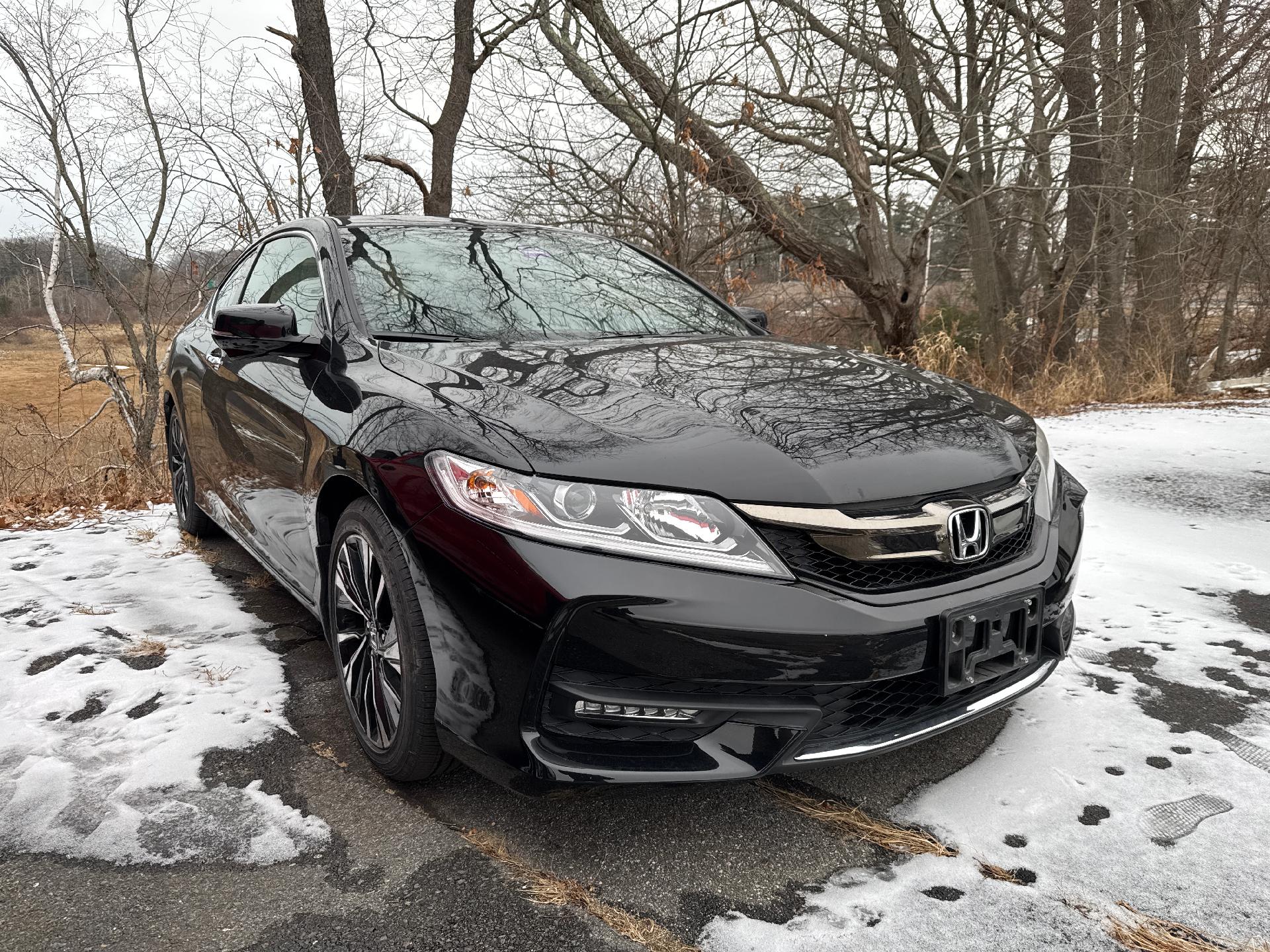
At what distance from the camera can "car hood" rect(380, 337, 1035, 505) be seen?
187 cm

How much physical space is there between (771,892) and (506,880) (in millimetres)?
546

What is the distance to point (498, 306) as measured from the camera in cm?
290

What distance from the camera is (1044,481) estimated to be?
238cm

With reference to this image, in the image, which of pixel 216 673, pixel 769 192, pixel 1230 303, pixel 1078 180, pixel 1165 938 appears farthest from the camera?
pixel 1230 303

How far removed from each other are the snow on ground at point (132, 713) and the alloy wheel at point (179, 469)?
1.61 feet

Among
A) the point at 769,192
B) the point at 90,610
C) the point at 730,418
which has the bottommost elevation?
the point at 90,610

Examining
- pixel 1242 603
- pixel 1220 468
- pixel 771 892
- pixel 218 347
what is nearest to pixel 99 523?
pixel 218 347

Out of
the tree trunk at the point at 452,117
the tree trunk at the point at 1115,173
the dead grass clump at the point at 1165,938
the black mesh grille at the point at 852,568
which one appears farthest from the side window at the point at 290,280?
the tree trunk at the point at 1115,173

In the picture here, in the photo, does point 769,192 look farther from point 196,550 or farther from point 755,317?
point 196,550

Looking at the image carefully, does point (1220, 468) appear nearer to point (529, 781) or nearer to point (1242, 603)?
point (1242, 603)

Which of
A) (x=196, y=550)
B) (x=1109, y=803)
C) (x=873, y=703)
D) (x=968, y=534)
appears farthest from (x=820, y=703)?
(x=196, y=550)

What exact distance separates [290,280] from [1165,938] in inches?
127

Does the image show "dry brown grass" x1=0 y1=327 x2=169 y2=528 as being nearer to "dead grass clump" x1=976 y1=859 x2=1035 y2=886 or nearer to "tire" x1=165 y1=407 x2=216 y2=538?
"tire" x1=165 y1=407 x2=216 y2=538

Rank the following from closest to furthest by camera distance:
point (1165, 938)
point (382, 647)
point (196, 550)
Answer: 1. point (1165, 938)
2. point (382, 647)
3. point (196, 550)
